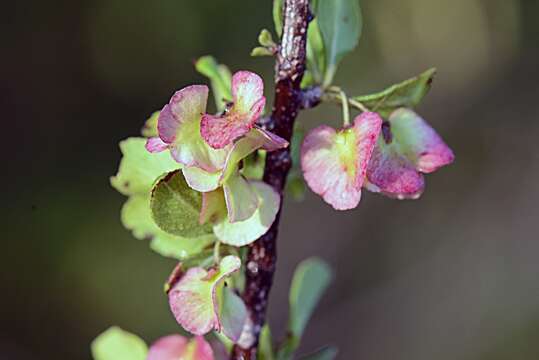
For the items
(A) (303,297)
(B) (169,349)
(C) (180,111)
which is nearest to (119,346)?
(B) (169,349)

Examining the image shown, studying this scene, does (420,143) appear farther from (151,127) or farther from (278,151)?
(151,127)

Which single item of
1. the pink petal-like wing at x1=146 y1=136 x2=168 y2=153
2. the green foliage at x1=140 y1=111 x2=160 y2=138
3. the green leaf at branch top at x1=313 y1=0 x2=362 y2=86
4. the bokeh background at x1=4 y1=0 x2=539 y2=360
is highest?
the green leaf at branch top at x1=313 y1=0 x2=362 y2=86

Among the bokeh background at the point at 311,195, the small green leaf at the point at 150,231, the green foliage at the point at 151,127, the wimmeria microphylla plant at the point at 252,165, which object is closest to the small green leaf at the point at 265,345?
the wimmeria microphylla plant at the point at 252,165

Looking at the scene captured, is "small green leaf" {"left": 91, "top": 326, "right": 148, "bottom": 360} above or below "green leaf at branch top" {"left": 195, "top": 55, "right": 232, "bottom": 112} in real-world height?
below

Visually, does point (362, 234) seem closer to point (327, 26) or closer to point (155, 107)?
point (155, 107)

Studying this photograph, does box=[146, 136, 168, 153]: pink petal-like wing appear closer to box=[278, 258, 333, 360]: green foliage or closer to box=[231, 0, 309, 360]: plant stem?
box=[231, 0, 309, 360]: plant stem

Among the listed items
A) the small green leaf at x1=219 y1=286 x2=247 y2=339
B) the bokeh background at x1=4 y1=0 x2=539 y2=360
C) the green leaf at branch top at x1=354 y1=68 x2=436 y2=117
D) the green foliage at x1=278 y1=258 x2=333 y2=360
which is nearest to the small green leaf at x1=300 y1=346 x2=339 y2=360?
the green foliage at x1=278 y1=258 x2=333 y2=360
